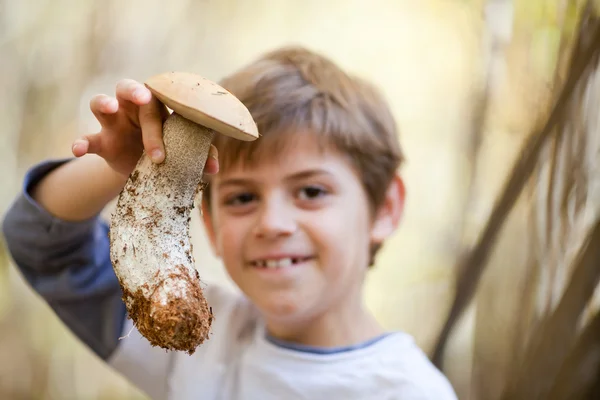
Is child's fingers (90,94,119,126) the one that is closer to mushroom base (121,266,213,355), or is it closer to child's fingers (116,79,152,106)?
child's fingers (116,79,152,106)

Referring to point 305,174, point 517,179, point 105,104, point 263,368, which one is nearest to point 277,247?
point 305,174

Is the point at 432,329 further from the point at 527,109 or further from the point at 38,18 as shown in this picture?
the point at 38,18

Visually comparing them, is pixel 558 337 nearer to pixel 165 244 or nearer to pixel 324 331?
pixel 324 331

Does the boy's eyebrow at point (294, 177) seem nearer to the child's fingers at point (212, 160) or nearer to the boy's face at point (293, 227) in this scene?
the boy's face at point (293, 227)

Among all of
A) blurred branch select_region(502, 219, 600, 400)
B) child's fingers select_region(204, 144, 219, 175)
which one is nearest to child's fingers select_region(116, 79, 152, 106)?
child's fingers select_region(204, 144, 219, 175)

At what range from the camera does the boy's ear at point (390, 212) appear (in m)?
0.95

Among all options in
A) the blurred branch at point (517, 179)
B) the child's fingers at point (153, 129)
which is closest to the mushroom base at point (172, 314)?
the child's fingers at point (153, 129)

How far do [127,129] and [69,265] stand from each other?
1.08 feet

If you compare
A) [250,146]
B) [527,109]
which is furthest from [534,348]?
[250,146]

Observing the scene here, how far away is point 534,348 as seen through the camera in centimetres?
103

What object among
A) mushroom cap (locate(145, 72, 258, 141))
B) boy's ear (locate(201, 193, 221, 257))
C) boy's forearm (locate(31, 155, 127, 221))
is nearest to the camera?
mushroom cap (locate(145, 72, 258, 141))

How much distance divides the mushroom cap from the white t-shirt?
1.63ft

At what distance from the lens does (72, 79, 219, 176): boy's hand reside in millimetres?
570

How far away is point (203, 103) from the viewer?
50 cm
